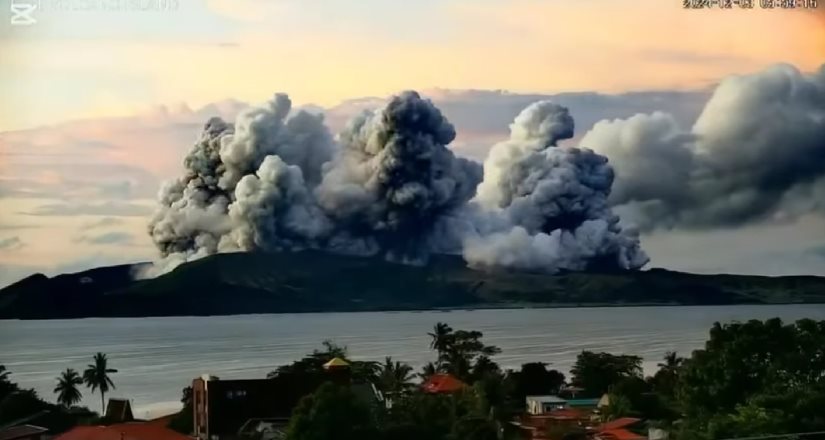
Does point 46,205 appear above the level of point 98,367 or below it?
above

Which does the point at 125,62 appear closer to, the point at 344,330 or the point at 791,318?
the point at 344,330

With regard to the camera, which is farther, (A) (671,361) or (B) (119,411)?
(A) (671,361)

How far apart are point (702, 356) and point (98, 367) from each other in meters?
2.36

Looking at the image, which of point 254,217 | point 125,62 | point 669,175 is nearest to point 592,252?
point 669,175

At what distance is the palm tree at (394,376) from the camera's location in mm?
5074

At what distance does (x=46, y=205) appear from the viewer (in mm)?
4746

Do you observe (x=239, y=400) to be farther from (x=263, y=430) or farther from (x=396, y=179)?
(x=396, y=179)

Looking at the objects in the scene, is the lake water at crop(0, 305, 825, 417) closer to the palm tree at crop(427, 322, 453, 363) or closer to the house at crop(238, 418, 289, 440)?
the palm tree at crop(427, 322, 453, 363)

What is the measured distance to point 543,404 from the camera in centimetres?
520

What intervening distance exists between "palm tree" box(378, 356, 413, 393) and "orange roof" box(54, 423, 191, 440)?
77cm

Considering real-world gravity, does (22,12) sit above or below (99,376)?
above

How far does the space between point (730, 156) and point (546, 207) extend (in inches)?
31.6

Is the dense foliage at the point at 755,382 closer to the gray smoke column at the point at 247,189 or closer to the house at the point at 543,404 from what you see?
the house at the point at 543,404

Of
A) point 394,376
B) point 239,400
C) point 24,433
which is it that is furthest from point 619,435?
point 24,433
